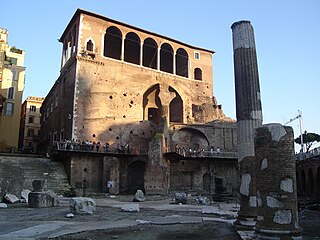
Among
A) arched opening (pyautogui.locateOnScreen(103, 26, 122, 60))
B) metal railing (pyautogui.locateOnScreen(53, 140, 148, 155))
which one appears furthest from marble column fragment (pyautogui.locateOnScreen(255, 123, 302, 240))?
arched opening (pyautogui.locateOnScreen(103, 26, 122, 60))

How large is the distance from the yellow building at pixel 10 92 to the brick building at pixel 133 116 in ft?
12.6

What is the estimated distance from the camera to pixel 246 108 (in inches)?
392

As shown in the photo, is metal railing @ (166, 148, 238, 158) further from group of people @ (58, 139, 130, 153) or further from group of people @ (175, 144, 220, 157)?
group of people @ (58, 139, 130, 153)

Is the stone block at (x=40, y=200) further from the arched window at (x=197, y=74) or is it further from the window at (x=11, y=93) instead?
the arched window at (x=197, y=74)

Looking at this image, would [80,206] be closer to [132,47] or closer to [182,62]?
[132,47]

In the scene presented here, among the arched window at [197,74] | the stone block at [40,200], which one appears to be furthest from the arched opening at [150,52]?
the stone block at [40,200]

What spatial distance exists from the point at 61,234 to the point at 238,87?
6795 mm

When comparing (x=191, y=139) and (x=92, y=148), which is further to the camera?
(x=191, y=139)

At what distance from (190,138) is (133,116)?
6.82 m

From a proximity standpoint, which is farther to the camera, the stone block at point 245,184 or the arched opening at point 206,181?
the arched opening at point 206,181

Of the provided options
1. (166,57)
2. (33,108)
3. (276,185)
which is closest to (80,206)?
(276,185)

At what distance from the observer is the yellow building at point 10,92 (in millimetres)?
35344

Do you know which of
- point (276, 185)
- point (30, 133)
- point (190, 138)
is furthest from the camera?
point (30, 133)

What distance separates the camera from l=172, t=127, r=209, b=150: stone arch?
110 feet
